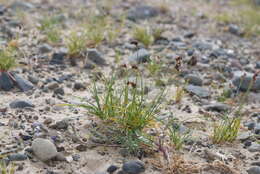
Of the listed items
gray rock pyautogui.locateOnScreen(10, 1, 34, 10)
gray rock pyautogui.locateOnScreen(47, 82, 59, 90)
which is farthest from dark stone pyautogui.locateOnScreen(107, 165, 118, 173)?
gray rock pyautogui.locateOnScreen(10, 1, 34, 10)

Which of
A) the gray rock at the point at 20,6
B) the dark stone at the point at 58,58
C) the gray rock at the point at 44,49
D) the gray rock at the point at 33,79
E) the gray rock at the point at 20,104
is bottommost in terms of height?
the gray rock at the point at 20,104

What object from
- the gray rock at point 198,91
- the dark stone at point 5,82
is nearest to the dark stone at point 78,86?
the dark stone at point 5,82

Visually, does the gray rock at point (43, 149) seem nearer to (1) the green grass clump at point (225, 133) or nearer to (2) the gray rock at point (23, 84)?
(2) the gray rock at point (23, 84)

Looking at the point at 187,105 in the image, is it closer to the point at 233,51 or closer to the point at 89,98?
the point at 89,98

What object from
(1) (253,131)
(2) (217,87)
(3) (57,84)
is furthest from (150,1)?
(1) (253,131)

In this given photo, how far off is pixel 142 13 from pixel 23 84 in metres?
4.02

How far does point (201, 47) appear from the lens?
640cm

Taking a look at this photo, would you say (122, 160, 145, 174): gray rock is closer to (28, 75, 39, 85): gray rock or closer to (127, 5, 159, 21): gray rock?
(28, 75, 39, 85): gray rock

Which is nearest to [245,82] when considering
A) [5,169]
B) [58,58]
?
[58,58]

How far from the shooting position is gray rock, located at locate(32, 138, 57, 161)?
3.10 m

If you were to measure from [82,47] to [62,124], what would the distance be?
1.93 meters

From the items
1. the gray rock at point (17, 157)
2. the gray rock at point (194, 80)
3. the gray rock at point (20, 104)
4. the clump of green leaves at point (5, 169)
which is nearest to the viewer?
the clump of green leaves at point (5, 169)

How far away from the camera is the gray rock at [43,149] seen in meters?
3.10

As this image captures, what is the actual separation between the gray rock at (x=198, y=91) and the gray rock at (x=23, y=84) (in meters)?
1.79
